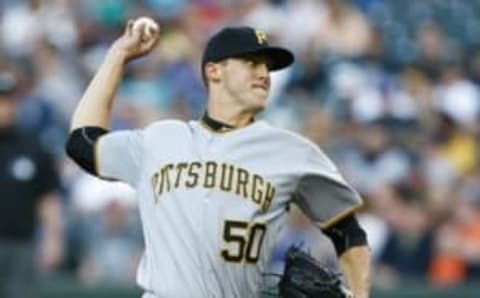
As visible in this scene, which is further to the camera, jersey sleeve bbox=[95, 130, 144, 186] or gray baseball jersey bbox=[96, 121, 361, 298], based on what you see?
jersey sleeve bbox=[95, 130, 144, 186]

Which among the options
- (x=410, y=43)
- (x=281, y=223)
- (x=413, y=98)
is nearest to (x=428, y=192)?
(x=413, y=98)

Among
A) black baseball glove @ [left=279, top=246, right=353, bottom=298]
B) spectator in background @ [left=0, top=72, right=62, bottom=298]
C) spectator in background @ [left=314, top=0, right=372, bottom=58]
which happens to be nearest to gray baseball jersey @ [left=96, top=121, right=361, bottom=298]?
black baseball glove @ [left=279, top=246, right=353, bottom=298]

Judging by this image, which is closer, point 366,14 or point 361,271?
point 361,271

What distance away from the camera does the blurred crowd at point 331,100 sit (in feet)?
41.8

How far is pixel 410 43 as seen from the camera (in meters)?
15.5

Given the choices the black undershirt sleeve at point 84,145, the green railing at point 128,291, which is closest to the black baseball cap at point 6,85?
the green railing at point 128,291

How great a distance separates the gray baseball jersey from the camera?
649 centimetres

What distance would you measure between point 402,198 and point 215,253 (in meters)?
6.60

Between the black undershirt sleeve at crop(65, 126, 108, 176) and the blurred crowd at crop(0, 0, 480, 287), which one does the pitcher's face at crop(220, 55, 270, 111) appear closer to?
the black undershirt sleeve at crop(65, 126, 108, 176)

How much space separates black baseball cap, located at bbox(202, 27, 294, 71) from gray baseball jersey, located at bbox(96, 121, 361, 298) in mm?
270

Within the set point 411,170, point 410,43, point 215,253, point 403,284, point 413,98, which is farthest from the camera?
point 410,43

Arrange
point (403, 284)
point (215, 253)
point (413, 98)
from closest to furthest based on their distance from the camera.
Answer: point (215, 253)
point (403, 284)
point (413, 98)

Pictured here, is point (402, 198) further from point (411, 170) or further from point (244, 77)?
point (244, 77)

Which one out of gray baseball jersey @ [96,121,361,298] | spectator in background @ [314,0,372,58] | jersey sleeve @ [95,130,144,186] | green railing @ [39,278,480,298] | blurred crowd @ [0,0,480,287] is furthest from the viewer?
spectator in background @ [314,0,372,58]
